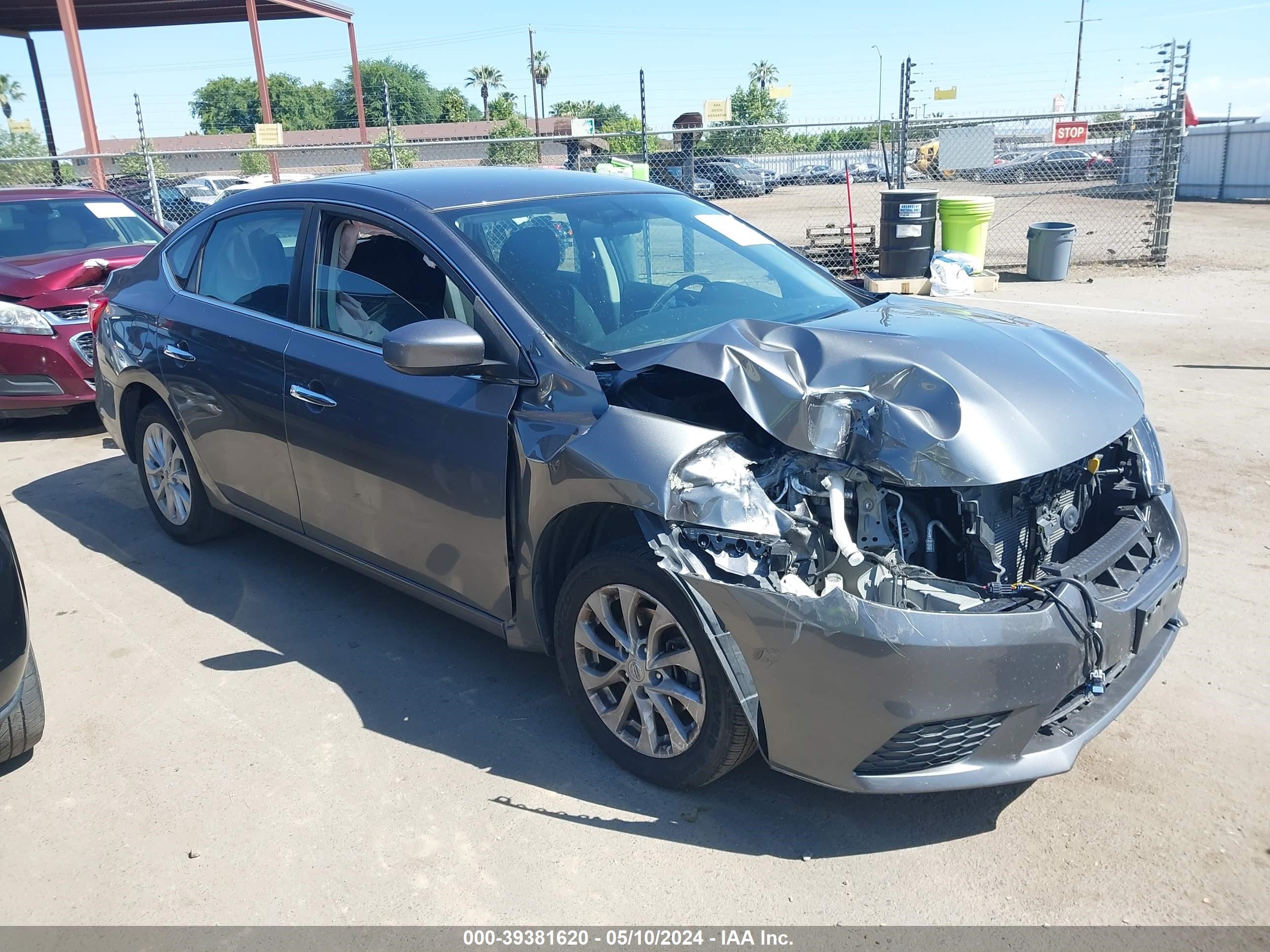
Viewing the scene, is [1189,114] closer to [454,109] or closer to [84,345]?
[84,345]

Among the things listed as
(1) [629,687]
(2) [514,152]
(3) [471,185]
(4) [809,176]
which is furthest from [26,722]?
(2) [514,152]

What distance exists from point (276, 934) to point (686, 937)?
1064 millimetres

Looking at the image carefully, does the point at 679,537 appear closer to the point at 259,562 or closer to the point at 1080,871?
the point at 1080,871

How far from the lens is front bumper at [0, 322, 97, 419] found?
7.25 meters

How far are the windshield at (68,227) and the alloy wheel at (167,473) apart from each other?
12.5 feet

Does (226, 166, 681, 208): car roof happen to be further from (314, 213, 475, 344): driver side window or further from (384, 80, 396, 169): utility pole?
(384, 80, 396, 169): utility pole

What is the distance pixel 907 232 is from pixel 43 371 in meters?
9.45

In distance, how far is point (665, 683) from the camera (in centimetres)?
298

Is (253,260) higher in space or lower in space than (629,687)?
higher

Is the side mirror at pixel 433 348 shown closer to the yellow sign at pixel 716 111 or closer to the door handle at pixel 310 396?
the door handle at pixel 310 396

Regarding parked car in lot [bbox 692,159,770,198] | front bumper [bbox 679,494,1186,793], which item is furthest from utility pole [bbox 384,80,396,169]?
front bumper [bbox 679,494,1186,793]

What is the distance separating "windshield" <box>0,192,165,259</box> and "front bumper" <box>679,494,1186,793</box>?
7.61 metres

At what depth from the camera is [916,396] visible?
2.85 metres

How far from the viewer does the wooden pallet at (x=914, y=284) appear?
12.4 m
